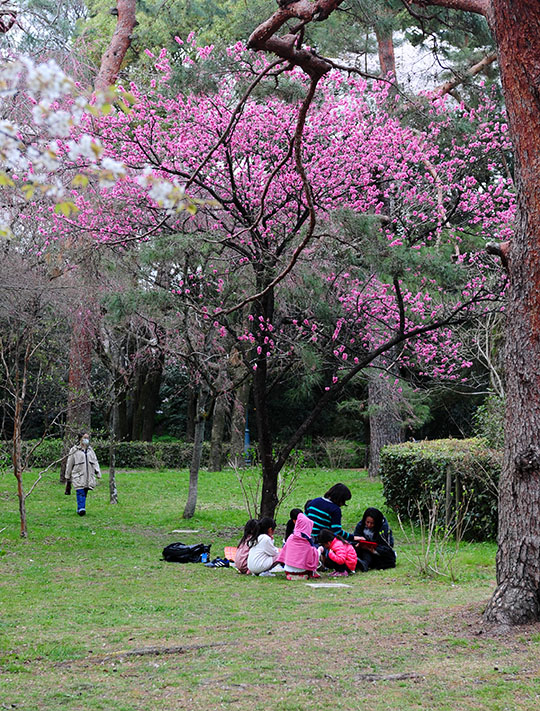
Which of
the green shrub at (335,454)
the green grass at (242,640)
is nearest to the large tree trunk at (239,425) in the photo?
the green shrub at (335,454)

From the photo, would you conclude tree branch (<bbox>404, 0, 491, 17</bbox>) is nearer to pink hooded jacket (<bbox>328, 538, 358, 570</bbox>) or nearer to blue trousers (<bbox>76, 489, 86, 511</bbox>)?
pink hooded jacket (<bbox>328, 538, 358, 570</bbox>)

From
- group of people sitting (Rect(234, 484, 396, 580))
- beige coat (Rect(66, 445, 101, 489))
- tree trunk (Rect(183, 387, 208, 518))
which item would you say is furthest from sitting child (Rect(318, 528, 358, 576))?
beige coat (Rect(66, 445, 101, 489))

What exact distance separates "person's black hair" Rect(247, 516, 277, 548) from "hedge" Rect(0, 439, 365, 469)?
13.2 metres

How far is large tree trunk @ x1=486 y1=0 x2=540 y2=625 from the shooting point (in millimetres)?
4902

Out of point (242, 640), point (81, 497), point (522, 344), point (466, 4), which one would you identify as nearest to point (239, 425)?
point (81, 497)

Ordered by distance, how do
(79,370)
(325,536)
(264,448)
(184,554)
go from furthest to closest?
(79,370), (264,448), (184,554), (325,536)

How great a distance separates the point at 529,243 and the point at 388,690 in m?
3.07

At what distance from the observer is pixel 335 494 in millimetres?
8484

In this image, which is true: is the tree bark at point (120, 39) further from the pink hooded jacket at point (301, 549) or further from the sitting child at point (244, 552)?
the pink hooded jacket at point (301, 549)

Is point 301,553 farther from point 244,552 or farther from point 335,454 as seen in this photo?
point 335,454

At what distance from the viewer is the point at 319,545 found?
836cm

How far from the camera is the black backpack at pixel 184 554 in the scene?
905cm

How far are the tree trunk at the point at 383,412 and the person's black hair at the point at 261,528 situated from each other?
841 centimetres

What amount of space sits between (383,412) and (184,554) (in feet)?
32.1
